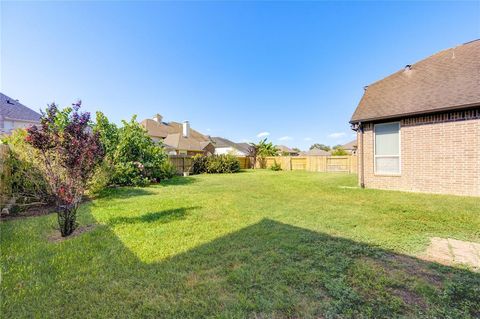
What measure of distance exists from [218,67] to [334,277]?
635 inches

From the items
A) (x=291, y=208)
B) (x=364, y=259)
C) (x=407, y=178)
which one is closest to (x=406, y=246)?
(x=364, y=259)

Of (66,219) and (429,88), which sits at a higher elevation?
(429,88)

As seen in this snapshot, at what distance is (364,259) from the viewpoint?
3072 millimetres

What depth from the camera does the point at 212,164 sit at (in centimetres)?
2038

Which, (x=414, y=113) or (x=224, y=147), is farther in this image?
(x=224, y=147)

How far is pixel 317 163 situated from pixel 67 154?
21.8 meters

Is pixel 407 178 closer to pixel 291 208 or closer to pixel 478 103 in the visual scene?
pixel 478 103

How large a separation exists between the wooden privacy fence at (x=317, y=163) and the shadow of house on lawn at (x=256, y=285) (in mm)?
18690

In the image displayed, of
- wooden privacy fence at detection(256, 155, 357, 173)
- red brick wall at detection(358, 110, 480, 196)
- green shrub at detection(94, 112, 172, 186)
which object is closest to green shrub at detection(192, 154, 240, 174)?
green shrub at detection(94, 112, 172, 186)

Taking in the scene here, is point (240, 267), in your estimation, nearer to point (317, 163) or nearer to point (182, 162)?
point (182, 162)

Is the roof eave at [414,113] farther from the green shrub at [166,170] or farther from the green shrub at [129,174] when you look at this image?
the green shrub at [129,174]

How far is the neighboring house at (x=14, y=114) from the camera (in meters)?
14.8

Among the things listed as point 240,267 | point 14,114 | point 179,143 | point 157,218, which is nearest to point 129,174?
point 157,218

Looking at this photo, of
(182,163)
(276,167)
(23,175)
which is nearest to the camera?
(23,175)
